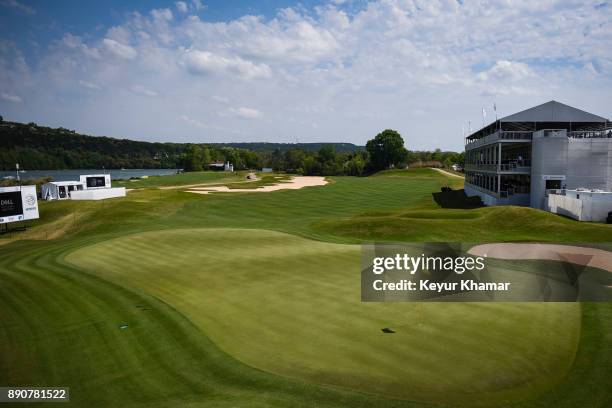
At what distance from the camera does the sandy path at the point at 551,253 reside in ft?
79.6

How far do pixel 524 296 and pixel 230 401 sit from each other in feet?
43.8

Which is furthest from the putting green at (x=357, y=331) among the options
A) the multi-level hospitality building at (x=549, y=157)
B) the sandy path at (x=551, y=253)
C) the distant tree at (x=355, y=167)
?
the distant tree at (x=355, y=167)

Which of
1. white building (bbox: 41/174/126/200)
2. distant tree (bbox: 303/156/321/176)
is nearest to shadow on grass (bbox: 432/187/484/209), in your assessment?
white building (bbox: 41/174/126/200)

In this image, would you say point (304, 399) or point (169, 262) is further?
point (169, 262)

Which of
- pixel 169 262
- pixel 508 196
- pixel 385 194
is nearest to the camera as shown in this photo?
pixel 169 262

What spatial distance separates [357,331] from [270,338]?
2.90m

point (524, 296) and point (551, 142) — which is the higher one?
point (551, 142)

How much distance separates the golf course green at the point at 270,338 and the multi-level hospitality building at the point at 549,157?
31.3 m

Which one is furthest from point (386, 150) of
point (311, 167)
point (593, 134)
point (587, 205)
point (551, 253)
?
point (551, 253)

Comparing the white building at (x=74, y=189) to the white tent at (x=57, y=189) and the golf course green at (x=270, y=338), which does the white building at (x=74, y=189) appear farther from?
the golf course green at (x=270, y=338)

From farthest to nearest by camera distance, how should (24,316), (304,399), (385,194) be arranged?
(385,194) < (24,316) < (304,399)

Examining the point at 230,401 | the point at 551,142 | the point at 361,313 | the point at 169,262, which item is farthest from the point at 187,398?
the point at 551,142

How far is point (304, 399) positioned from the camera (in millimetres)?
10266

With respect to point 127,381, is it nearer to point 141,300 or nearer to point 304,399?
point 304,399
